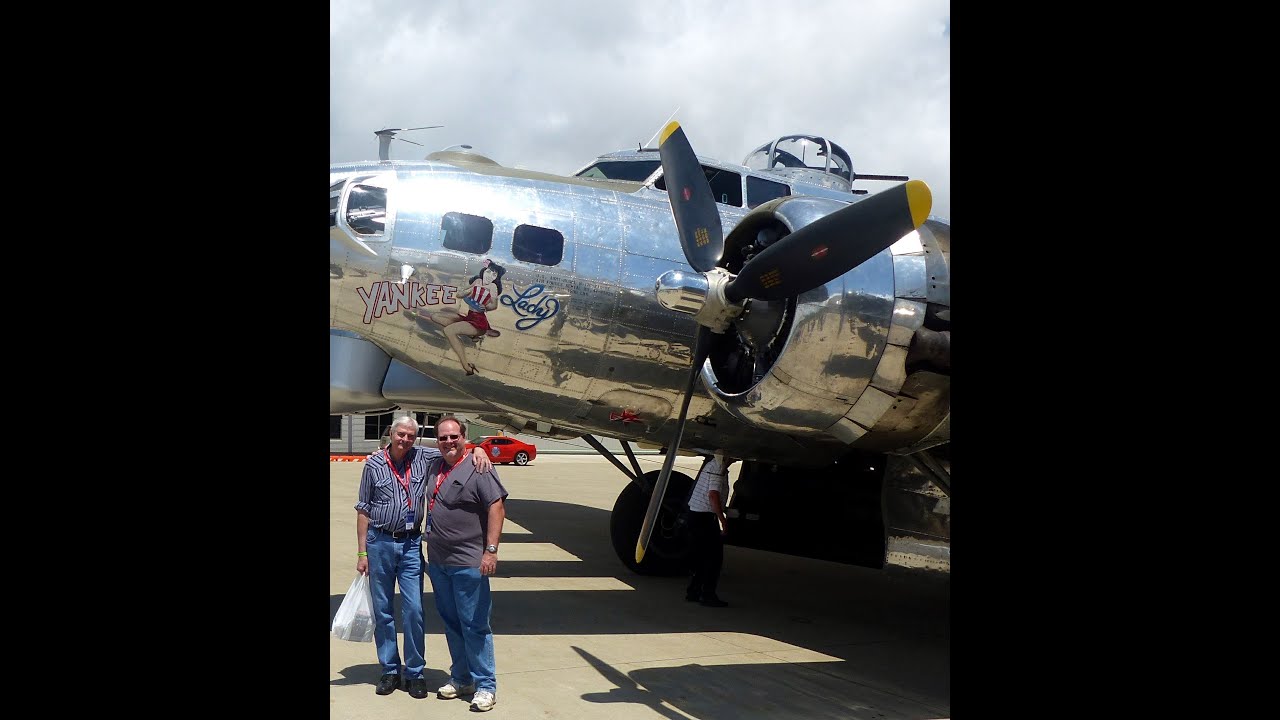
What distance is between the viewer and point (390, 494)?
5453 mm

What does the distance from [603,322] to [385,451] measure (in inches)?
87.0

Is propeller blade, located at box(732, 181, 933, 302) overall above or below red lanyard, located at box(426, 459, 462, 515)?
above

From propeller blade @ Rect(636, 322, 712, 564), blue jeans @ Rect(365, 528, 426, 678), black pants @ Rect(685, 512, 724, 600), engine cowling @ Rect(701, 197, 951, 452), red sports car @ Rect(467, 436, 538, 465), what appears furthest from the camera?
red sports car @ Rect(467, 436, 538, 465)

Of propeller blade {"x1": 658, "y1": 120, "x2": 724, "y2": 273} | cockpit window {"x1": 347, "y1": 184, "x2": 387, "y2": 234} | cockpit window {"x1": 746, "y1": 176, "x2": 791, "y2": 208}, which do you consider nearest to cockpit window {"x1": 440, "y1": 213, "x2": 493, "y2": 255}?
cockpit window {"x1": 347, "y1": 184, "x2": 387, "y2": 234}

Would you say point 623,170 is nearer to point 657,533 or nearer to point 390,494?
point 657,533

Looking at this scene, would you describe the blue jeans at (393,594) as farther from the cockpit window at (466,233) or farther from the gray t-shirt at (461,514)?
the cockpit window at (466,233)

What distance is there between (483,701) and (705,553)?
3764 mm

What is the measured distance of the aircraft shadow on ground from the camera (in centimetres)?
574

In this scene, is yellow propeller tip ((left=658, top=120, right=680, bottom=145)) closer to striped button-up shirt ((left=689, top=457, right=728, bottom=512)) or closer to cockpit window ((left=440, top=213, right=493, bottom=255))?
cockpit window ((left=440, top=213, right=493, bottom=255))

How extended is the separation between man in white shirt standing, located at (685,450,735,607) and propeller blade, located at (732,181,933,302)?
8.32 ft

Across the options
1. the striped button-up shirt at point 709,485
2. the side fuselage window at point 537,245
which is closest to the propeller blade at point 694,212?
the side fuselage window at point 537,245
